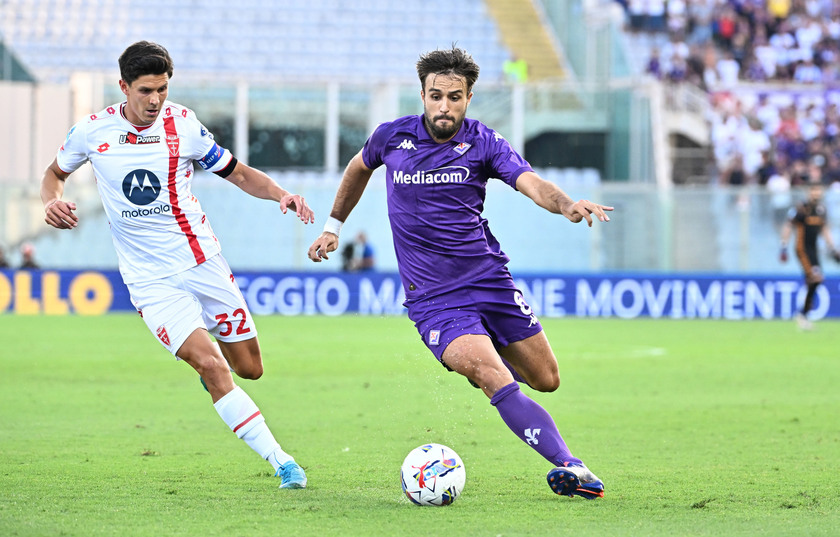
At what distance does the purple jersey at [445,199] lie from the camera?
21.2 feet

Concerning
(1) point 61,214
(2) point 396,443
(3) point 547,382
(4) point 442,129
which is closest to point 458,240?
(4) point 442,129

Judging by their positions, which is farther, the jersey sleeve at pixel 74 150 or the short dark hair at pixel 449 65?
the jersey sleeve at pixel 74 150

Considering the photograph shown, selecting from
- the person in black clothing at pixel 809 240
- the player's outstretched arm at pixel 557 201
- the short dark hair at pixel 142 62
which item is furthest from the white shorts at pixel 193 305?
the person in black clothing at pixel 809 240

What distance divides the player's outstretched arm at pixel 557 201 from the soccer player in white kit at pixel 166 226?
1.36 m

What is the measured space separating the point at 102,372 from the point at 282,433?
5138 millimetres

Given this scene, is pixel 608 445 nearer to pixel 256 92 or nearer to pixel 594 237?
pixel 594 237

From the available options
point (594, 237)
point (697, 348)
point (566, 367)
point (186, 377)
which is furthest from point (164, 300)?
point (594, 237)

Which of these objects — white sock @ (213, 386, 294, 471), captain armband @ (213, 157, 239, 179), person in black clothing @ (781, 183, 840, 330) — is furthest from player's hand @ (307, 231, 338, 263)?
person in black clothing @ (781, 183, 840, 330)

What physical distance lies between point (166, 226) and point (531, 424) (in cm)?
238

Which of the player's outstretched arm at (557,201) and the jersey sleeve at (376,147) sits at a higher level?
the jersey sleeve at (376,147)

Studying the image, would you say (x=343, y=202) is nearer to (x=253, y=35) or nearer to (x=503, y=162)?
(x=503, y=162)

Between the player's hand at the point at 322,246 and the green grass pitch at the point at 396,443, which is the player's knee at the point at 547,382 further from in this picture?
the player's hand at the point at 322,246

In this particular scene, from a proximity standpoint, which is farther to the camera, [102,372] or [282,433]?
[102,372]

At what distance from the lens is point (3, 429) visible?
29.5 feet
